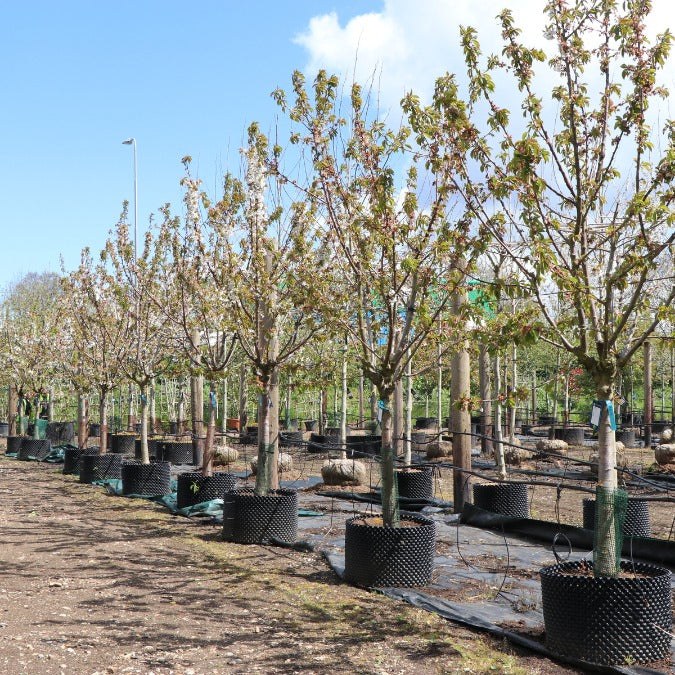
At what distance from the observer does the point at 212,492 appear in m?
10.6

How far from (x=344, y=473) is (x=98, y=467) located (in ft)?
15.7

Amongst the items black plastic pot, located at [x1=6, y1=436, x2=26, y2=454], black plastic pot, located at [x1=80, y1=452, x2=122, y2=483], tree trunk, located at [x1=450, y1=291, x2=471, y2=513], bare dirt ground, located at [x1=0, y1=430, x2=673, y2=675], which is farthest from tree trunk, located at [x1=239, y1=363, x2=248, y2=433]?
bare dirt ground, located at [x1=0, y1=430, x2=673, y2=675]

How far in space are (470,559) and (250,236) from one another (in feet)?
14.6

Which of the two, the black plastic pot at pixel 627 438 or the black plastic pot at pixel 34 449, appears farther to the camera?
the black plastic pot at pixel 627 438

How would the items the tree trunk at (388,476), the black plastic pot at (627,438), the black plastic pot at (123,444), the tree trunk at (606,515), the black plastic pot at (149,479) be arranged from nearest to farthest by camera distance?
the tree trunk at (606,515)
the tree trunk at (388,476)
the black plastic pot at (149,479)
the black plastic pot at (123,444)
the black plastic pot at (627,438)

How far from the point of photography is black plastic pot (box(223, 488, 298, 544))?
855cm

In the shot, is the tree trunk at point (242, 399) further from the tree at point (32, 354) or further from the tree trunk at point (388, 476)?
the tree trunk at point (388, 476)

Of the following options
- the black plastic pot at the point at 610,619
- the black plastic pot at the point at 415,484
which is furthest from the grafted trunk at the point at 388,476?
the black plastic pot at the point at 415,484

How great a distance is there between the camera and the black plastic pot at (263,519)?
8.55 m

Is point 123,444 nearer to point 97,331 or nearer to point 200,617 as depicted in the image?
point 97,331

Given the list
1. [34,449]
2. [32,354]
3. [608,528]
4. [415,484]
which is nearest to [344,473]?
[415,484]

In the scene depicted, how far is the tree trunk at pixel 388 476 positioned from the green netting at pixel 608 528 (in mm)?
2300

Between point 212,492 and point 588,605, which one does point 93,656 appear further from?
point 212,492

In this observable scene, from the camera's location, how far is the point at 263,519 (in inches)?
337
